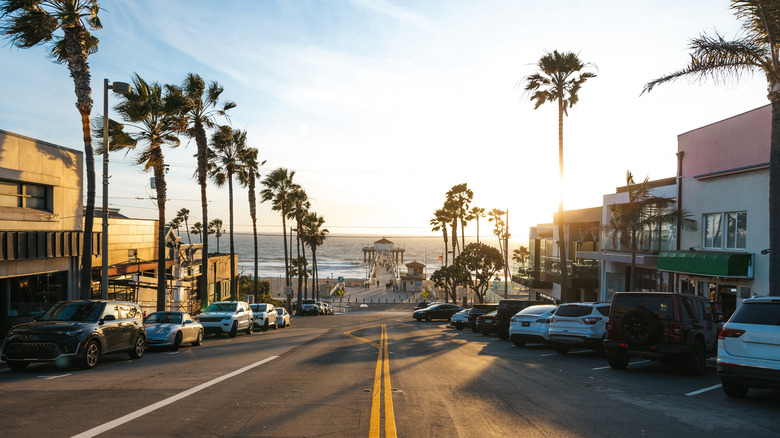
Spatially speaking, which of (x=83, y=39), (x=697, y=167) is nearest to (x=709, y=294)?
(x=697, y=167)

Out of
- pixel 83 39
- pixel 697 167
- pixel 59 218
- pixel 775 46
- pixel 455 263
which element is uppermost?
pixel 83 39

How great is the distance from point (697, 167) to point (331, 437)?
881 inches

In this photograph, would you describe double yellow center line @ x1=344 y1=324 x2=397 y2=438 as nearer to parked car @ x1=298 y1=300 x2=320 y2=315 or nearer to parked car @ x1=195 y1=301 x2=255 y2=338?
parked car @ x1=195 y1=301 x2=255 y2=338

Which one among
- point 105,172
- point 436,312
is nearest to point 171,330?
point 105,172

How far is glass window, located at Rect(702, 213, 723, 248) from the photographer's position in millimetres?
21808

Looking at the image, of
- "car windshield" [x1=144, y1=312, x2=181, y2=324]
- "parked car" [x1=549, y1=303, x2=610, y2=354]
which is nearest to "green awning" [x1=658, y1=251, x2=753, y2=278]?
"parked car" [x1=549, y1=303, x2=610, y2=354]

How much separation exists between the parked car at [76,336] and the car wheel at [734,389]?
43.3 feet

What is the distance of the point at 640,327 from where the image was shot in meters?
12.5

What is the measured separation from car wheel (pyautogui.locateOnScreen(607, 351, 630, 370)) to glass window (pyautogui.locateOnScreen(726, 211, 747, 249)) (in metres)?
10.2

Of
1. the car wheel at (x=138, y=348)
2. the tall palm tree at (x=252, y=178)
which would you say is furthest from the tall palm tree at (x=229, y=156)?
the car wheel at (x=138, y=348)

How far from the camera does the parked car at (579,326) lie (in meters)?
16.2

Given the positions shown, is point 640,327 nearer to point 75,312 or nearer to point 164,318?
point 75,312

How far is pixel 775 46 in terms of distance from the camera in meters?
14.5

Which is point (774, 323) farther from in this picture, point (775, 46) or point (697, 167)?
point (697, 167)
